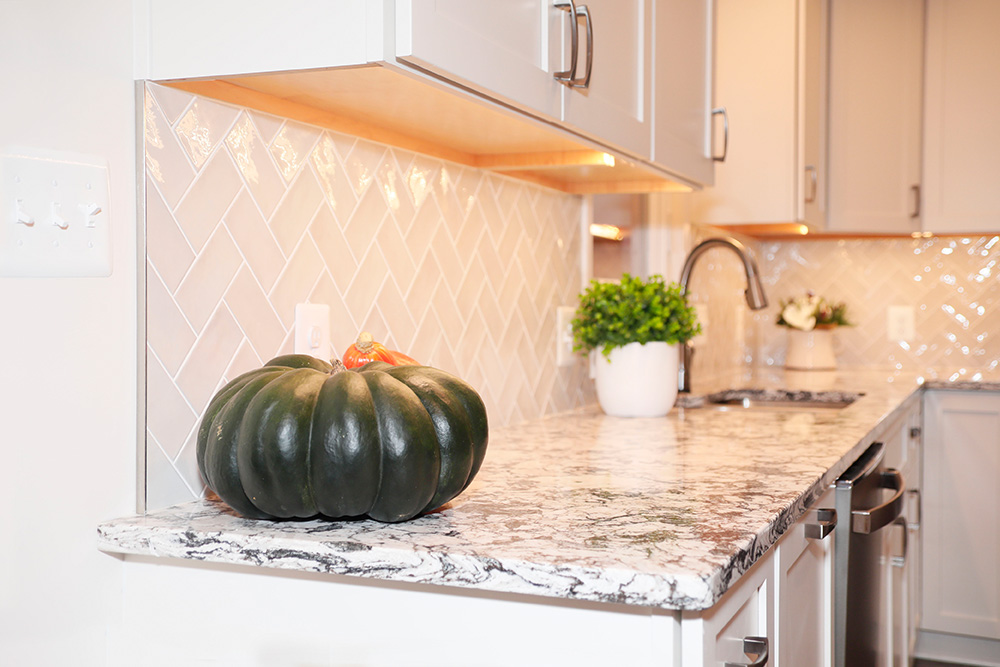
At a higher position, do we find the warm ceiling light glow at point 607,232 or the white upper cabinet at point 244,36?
the white upper cabinet at point 244,36

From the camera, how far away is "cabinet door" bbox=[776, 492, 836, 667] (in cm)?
109

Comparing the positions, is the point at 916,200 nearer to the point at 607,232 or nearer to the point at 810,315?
the point at 810,315

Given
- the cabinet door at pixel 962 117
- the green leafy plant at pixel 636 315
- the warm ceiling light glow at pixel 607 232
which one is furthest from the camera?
the cabinet door at pixel 962 117

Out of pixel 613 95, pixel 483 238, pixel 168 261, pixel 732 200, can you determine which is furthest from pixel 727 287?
pixel 168 261

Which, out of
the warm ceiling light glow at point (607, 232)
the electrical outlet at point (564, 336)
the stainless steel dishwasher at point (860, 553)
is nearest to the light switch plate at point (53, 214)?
the stainless steel dishwasher at point (860, 553)

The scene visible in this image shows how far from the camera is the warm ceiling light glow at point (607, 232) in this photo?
2246mm

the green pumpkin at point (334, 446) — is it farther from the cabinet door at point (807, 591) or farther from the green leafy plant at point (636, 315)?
the green leafy plant at point (636, 315)

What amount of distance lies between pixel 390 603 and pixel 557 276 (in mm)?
1277

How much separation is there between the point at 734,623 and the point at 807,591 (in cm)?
41

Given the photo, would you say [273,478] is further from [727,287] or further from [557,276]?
[727,287]

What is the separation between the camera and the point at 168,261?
989 mm

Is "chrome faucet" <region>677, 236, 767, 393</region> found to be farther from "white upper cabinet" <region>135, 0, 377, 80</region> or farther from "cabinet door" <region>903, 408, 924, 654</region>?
"white upper cabinet" <region>135, 0, 377, 80</region>

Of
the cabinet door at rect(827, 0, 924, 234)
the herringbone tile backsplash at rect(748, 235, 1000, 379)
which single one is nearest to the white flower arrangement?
the herringbone tile backsplash at rect(748, 235, 1000, 379)

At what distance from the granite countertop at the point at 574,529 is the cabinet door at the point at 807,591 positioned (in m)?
0.05
